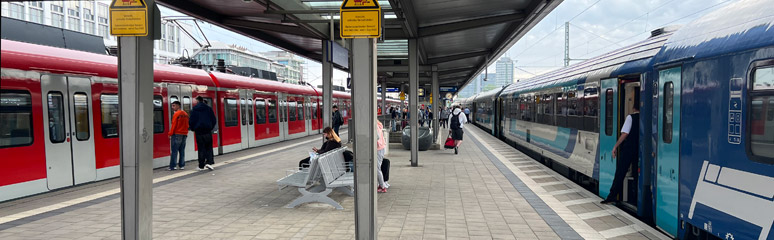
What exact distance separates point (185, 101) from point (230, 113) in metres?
2.43

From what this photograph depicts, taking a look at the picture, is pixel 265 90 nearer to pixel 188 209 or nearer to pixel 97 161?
pixel 97 161

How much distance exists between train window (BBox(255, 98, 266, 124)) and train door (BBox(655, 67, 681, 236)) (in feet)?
41.5

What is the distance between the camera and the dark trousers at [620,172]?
664 centimetres

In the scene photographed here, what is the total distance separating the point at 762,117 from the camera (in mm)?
3994

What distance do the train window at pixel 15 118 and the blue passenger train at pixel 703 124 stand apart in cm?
A: 843

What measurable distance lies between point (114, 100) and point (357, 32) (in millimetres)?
6685

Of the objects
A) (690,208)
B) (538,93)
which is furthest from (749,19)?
(538,93)

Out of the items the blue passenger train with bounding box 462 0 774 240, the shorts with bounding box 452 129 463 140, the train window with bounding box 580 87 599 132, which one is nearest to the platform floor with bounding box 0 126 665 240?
the blue passenger train with bounding box 462 0 774 240

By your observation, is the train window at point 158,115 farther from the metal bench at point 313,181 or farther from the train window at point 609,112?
the train window at point 609,112

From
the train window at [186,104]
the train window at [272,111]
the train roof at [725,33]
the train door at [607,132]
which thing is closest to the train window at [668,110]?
the train roof at [725,33]

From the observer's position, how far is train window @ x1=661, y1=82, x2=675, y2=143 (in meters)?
5.32

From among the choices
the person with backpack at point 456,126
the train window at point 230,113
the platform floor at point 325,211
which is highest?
the train window at point 230,113

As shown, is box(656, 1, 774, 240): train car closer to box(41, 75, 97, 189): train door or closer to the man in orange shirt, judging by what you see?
box(41, 75, 97, 189): train door

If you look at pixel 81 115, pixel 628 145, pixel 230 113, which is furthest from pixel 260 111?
pixel 628 145
